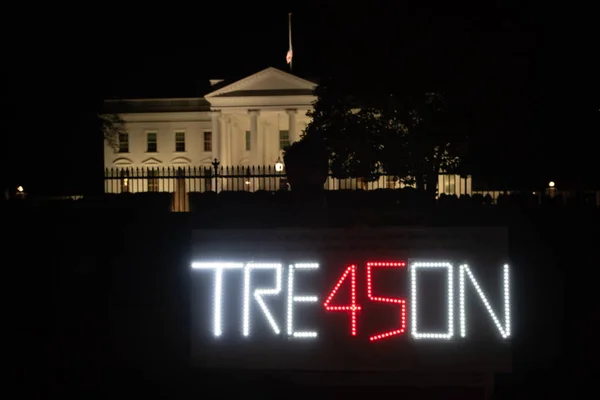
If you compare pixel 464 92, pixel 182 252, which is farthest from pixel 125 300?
pixel 464 92

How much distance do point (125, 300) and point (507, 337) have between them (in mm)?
5989

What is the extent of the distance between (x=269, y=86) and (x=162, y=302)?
5039cm

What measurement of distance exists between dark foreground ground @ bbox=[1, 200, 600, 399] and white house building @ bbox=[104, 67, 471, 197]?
152ft

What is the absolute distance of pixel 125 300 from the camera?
1007cm

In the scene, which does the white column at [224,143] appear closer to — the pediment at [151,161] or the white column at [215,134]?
the white column at [215,134]

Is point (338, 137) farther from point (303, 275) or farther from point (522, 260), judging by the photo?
point (303, 275)

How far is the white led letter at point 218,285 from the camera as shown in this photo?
5.77m

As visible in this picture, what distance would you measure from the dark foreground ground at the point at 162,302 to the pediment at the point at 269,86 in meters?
47.5

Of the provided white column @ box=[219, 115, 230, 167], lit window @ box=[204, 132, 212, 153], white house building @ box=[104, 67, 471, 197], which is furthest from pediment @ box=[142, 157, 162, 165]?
white column @ box=[219, 115, 230, 167]

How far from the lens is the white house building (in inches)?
2315

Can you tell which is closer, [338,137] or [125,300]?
[125,300]

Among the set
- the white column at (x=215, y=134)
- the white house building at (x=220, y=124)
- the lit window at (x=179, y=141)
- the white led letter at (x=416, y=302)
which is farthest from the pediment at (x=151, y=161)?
the white led letter at (x=416, y=302)

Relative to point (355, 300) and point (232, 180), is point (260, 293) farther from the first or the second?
point (232, 180)

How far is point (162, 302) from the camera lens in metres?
9.72
